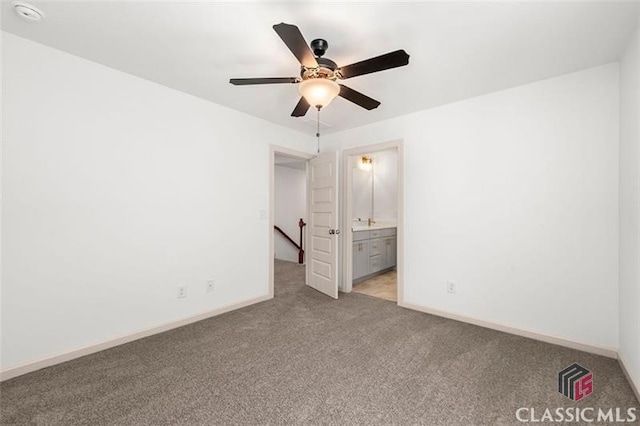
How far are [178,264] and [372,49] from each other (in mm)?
2656

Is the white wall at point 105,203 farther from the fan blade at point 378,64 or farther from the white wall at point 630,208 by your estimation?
the white wall at point 630,208

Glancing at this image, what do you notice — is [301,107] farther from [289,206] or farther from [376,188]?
[289,206]

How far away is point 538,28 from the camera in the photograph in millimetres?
1831

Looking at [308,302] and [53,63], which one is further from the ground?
[53,63]

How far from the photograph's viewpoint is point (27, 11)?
1736 millimetres

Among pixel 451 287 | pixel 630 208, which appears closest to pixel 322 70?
pixel 630 208

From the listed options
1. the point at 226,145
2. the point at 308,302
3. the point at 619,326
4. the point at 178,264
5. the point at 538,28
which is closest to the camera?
the point at 538,28

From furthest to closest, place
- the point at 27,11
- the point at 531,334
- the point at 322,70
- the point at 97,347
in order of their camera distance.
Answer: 1. the point at 531,334
2. the point at 97,347
3. the point at 322,70
4. the point at 27,11

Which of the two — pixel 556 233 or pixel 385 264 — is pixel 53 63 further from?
pixel 385 264

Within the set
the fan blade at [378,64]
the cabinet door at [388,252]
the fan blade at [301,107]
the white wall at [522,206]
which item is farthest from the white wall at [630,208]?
the cabinet door at [388,252]

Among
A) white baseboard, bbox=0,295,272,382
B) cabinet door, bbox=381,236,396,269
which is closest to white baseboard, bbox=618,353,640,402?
cabinet door, bbox=381,236,396,269

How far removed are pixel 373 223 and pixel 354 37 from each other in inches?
158

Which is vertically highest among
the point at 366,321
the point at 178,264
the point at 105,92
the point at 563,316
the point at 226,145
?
the point at 105,92

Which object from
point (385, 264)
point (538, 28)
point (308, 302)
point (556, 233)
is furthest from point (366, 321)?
point (538, 28)
